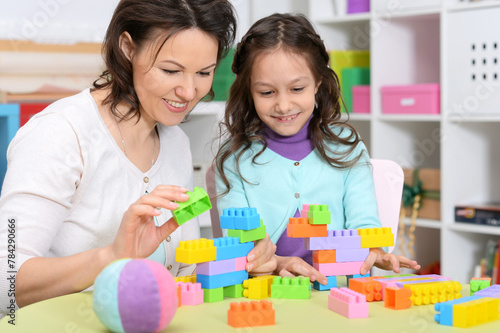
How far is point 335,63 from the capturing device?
8.94 ft

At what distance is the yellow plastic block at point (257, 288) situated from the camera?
1052 millimetres

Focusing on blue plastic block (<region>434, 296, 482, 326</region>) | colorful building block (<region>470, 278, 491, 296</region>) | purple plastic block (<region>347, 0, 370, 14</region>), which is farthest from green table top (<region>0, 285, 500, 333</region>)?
purple plastic block (<region>347, 0, 370, 14</region>)

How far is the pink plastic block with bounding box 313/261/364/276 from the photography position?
1.12 meters

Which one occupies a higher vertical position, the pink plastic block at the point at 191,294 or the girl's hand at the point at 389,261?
the girl's hand at the point at 389,261

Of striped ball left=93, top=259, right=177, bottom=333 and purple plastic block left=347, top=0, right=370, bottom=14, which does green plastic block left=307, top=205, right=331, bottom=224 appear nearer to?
striped ball left=93, top=259, right=177, bottom=333

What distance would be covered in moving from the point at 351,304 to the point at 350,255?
0.21 metres

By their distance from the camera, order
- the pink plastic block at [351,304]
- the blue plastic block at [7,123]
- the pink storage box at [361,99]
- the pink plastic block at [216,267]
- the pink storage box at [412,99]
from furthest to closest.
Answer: the pink storage box at [361,99] → the pink storage box at [412,99] → the blue plastic block at [7,123] → the pink plastic block at [216,267] → the pink plastic block at [351,304]

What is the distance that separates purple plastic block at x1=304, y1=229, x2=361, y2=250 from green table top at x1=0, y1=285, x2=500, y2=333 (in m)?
0.12

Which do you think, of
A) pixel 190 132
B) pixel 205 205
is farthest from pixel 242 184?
pixel 190 132

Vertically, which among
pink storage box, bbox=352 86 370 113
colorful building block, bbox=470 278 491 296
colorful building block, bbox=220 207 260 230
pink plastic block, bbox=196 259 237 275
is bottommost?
colorful building block, bbox=470 278 491 296

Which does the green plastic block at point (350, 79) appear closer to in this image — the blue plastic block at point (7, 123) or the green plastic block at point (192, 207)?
the blue plastic block at point (7, 123)

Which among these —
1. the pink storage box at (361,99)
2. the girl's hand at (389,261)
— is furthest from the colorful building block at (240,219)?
the pink storage box at (361,99)

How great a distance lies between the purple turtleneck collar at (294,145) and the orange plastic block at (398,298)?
64 centimetres

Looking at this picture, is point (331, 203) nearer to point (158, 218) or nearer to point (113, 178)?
point (158, 218)
